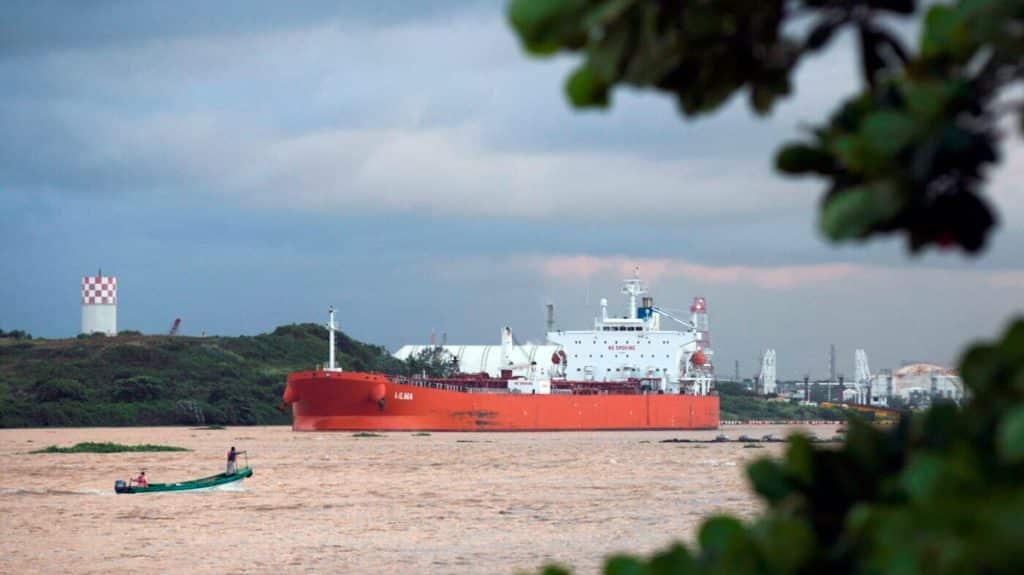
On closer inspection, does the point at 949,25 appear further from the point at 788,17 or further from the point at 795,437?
the point at 795,437

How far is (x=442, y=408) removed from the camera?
52.6 metres

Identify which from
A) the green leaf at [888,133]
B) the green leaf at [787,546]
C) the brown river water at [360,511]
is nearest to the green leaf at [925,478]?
the green leaf at [787,546]

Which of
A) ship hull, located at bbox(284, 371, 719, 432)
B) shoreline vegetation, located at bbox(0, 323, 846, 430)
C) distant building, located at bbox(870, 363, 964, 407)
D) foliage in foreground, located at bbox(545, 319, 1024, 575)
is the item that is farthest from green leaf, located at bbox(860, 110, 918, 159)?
distant building, located at bbox(870, 363, 964, 407)

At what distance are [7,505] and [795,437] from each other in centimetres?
1987

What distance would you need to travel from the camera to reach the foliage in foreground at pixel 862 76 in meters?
2.02

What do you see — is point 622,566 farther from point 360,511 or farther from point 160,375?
point 160,375

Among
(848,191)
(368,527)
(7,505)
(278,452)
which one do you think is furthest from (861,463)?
(278,452)

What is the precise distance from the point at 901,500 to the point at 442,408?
50.7 meters

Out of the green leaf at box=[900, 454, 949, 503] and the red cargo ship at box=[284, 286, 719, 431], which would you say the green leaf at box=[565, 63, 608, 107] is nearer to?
the green leaf at box=[900, 454, 949, 503]

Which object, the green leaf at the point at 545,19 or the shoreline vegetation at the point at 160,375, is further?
the shoreline vegetation at the point at 160,375

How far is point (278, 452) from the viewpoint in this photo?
36375 mm

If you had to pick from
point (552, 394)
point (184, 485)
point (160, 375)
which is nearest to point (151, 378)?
point (160, 375)

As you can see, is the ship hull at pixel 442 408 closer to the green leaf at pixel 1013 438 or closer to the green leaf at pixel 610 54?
the green leaf at pixel 610 54

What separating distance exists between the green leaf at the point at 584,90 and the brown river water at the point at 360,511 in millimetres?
9491
